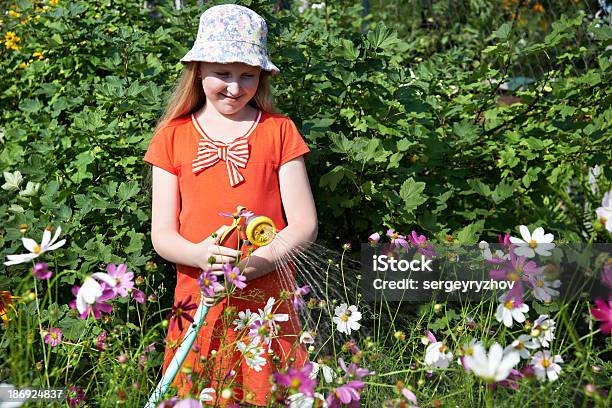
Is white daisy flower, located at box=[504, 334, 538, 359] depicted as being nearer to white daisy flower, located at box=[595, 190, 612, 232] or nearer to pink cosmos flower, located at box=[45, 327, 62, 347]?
white daisy flower, located at box=[595, 190, 612, 232]

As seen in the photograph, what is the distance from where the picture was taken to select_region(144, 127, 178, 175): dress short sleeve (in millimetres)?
2256

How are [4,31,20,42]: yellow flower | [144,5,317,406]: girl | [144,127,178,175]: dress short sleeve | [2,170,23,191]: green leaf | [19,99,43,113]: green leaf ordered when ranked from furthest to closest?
[4,31,20,42]: yellow flower → [19,99,43,113]: green leaf → [2,170,23,191]: green leaf → [144,127,178,175]: dress short sleeve → [144,5,317,406]: girl

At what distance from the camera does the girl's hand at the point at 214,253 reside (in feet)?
6.27

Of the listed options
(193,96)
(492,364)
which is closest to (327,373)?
(492,364)

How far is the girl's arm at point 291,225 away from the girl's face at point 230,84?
227 mm

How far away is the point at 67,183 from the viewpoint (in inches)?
109

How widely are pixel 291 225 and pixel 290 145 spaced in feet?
0.83

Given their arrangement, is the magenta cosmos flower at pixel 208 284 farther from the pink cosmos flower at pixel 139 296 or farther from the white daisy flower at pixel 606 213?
the white daisy flower at pixel 606 213

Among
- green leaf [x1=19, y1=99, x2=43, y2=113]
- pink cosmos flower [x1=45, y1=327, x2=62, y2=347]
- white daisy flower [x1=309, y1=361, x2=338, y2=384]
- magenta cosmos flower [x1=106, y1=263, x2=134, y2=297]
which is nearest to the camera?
magenta cosmos flower [x1=106, y1=263, x2=134, y2=297]

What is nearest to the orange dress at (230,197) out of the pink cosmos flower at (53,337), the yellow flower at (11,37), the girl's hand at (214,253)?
the girl's hand at (214,253)

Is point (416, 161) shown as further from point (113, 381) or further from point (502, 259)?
point (113, 381)

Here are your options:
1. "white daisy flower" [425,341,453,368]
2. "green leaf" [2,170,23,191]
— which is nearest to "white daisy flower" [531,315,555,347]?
"white daisy flower" [425,341,453,368]

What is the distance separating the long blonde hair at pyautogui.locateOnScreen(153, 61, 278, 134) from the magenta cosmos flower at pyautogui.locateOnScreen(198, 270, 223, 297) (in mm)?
870

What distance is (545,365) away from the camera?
151cm
